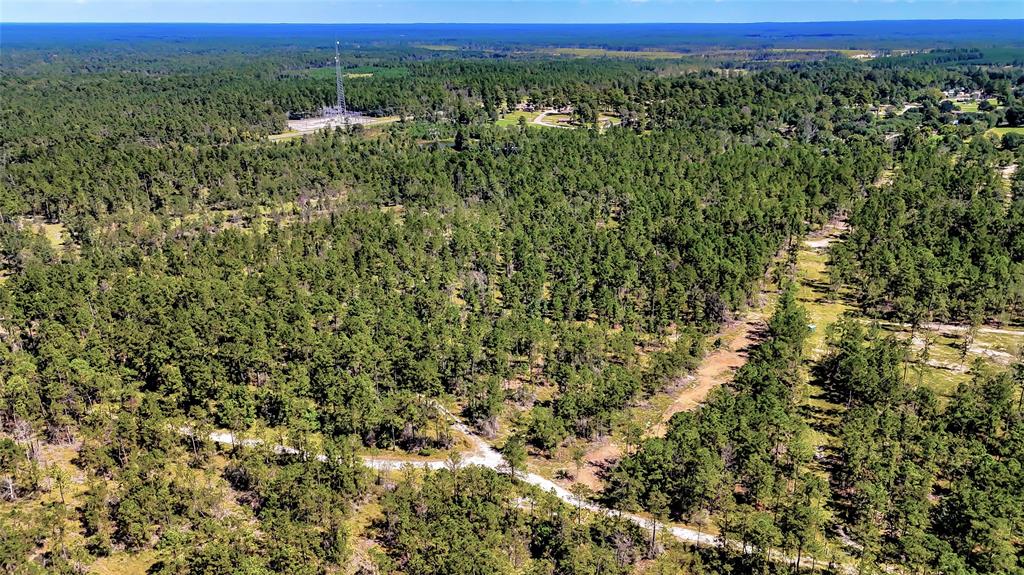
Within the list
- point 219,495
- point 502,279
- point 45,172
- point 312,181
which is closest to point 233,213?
point 312,181

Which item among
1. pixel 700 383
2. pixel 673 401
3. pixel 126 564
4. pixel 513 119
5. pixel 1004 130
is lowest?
pixel 126 564

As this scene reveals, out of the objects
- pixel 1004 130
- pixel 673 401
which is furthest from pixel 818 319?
pixel 1004 130

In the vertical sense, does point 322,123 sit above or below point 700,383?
above

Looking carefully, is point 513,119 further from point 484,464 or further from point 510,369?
point 484,464

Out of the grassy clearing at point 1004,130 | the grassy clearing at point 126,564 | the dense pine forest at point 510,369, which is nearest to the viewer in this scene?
the grassy clearing at point 126,564

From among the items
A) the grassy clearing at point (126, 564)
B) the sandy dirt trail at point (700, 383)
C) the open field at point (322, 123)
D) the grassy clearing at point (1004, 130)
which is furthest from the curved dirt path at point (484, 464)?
the grassy clearing at point (1004, 130)

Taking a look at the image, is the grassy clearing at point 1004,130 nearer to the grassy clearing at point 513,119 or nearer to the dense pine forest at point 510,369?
the dense pine forest at point 510,369

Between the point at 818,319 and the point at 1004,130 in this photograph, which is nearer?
the point at 818,319

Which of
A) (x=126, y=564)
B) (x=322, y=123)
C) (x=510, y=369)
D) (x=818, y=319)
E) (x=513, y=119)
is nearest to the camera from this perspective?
(x=126, y=564)

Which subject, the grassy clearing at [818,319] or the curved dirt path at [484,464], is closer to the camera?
the curved dirt path at [484,464]
